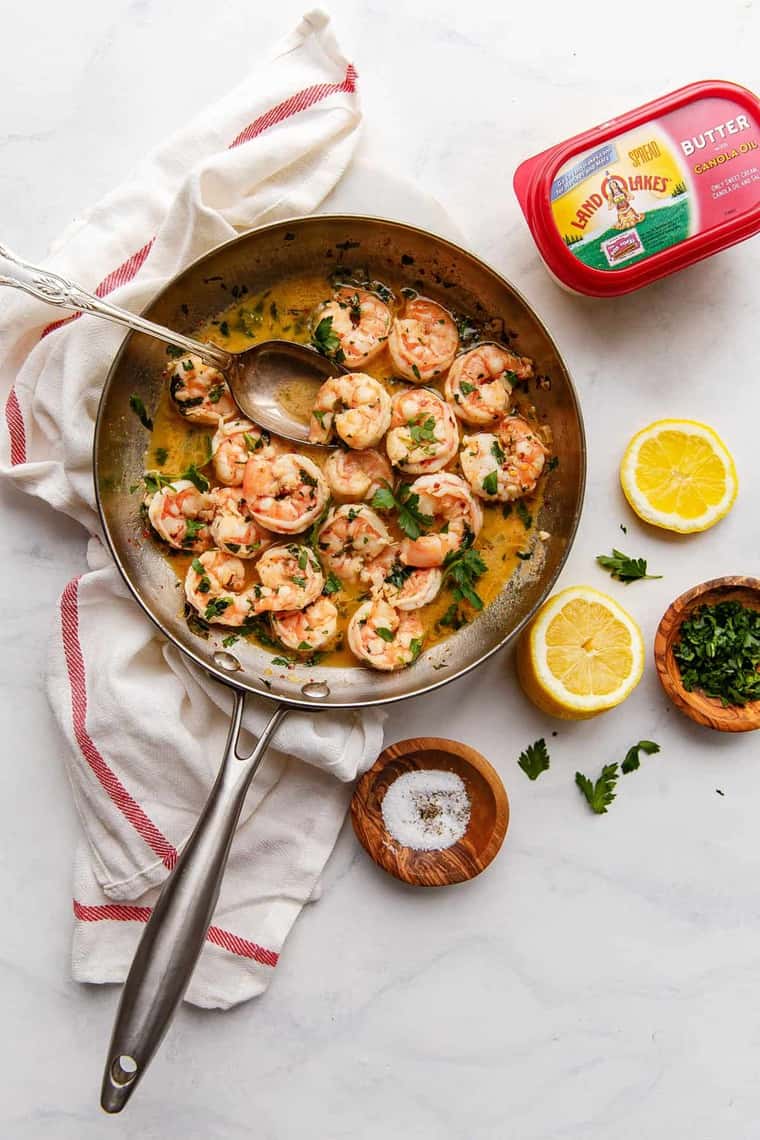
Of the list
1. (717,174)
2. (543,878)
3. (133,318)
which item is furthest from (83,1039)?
(717,174)

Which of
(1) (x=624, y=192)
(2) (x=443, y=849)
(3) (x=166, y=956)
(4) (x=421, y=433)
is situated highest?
(1) (x=624, y=192)

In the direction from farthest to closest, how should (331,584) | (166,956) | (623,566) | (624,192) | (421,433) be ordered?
(623,566), (331,584), (421,433), (624,192), (166,956)

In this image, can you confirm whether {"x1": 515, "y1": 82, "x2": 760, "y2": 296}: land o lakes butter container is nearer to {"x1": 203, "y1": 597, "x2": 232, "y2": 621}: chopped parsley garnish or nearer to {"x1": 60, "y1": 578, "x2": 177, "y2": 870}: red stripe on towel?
{"x1": 203, "y1": 597, "x2": 232, "y2": 621}: chopped parsley garnish

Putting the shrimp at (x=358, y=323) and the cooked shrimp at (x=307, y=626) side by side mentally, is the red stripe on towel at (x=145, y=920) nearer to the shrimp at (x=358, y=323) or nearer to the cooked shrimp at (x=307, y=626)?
the cooked shrimp at (x=307, y=626)

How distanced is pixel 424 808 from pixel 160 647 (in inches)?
42.1

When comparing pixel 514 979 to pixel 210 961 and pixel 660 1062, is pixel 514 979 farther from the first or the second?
pixel 210 961

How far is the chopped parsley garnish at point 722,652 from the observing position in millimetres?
3168

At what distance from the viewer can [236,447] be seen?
3.10 metres

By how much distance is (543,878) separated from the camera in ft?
11.1

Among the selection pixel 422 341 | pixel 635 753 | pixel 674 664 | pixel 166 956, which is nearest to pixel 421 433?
pixel 422 341

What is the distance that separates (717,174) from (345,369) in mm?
1346

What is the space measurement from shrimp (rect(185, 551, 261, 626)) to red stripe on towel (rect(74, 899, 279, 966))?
3.53ft

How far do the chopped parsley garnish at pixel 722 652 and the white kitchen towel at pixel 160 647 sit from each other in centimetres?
111

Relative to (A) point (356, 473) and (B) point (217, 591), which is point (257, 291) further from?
(B) point (217, 591)
